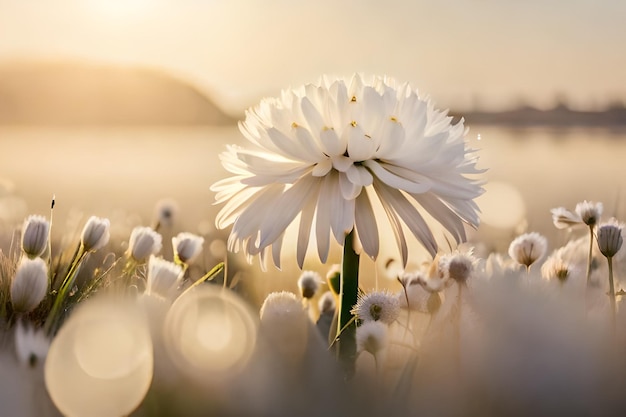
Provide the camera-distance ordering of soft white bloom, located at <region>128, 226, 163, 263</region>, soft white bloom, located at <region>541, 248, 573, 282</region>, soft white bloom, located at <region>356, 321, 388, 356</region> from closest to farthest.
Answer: soft white bloom, located at <region>356, 321, 388, 356</region>
soft white bloom, located at <region>541, 248, 573, 282</region>
soft white bloom, located at <region>128, 226, 163, 263</region>

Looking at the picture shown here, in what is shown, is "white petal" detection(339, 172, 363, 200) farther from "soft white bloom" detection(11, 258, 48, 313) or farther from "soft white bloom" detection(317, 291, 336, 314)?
"soft white bloom" detection(11, 258, 48, 313)

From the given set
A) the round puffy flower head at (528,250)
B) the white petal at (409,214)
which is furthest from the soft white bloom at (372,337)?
the round puffy flower head at (528,250)

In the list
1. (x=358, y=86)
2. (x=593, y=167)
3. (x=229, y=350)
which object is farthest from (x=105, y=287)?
(x=593, y=167)

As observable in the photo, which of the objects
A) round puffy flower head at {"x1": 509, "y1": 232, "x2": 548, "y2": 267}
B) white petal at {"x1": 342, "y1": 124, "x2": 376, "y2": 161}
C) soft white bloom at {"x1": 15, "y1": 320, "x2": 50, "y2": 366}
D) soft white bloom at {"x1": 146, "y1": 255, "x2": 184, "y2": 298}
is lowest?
soft white bloom at {"x1": 15, "y1": 320, "x2": 50, "y2": 366}

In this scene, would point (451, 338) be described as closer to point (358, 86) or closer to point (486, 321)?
point (486, 321)

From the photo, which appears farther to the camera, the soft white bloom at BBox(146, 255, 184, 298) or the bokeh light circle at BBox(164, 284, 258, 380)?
the soft white bloom at BBox(146, 255, 184, 298)

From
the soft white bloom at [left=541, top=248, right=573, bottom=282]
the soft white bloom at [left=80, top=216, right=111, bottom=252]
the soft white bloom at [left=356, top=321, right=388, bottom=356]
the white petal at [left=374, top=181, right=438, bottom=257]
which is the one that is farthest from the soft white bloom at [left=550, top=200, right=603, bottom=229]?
the soft white bloom at [left=80, top=216, right=111, bottom=252]
